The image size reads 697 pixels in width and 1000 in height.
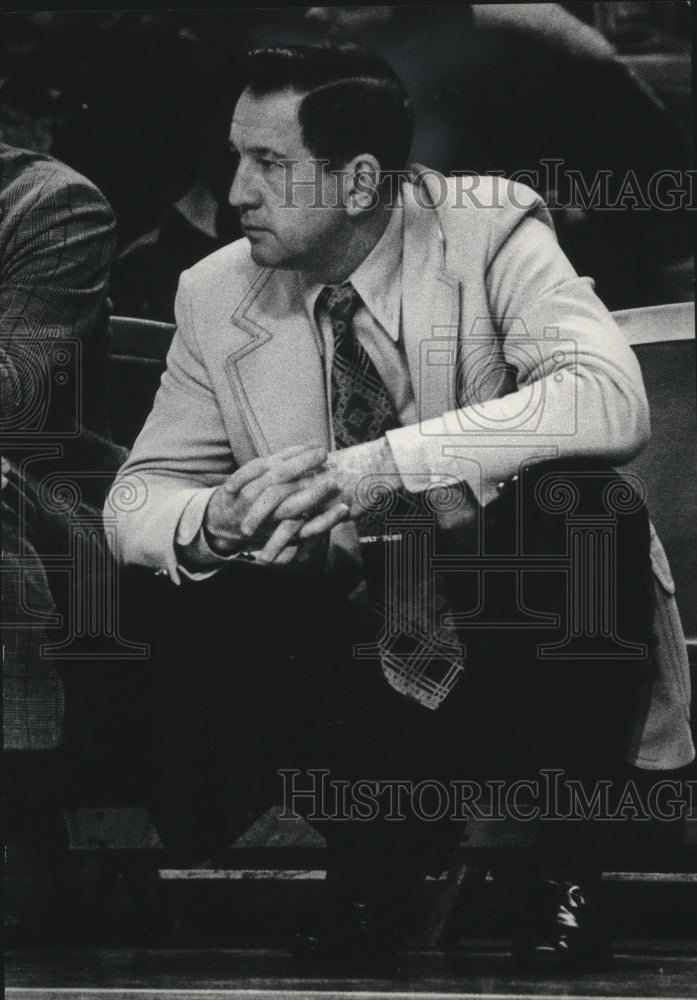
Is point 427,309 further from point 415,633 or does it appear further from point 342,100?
point 415,633

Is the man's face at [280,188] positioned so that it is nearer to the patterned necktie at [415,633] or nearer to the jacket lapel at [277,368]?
the jacket lapel at [277,368]

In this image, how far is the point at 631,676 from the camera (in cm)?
354

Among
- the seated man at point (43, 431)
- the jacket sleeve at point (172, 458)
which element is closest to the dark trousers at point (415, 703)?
the jacket sleeve at point (172, 458)

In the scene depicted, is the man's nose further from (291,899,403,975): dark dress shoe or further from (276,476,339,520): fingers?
(291,899,403,975): dark dress shoe

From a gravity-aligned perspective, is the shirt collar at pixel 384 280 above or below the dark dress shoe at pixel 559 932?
above

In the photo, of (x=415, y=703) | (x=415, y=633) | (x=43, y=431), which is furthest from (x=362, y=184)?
(x=415, y=703)

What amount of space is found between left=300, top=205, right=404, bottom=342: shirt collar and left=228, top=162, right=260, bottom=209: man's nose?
9.8 inches

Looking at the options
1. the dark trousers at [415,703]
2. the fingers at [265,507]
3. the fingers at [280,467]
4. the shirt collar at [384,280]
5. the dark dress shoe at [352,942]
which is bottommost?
the dark dress shoe at [352,942]

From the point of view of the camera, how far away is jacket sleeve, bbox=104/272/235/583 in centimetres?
362

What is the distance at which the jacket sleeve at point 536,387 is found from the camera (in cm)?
351

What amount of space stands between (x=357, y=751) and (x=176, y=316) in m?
1.29

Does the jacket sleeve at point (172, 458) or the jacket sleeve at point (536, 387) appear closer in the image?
the jacket sleeve at point (536, 387)

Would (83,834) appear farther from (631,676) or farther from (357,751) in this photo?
(631,676)

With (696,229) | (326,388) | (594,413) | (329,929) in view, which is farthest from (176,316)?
(329,929)
